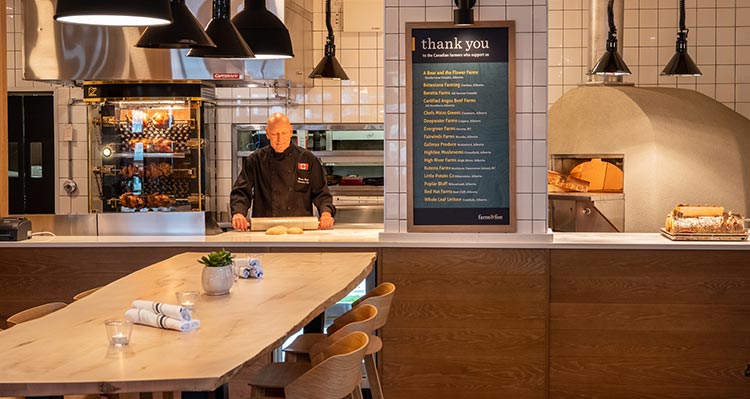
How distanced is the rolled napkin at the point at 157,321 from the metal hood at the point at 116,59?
14.5 feet

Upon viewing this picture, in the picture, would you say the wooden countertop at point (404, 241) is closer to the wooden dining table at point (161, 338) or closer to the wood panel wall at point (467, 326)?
the wood panel wall at point (467, 326)

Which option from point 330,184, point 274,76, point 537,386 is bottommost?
point 537,386

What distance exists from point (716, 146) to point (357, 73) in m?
3.02

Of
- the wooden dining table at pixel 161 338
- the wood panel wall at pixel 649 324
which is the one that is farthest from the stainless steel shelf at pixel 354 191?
the wooden dining table at pixel 161 338

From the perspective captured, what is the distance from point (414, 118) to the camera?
213 inches

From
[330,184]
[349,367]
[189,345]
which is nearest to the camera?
[189,345]

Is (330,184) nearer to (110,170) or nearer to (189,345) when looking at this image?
(110,170)

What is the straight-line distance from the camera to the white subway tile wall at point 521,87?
211 inches

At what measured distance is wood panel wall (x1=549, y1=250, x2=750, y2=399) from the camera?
5.18m

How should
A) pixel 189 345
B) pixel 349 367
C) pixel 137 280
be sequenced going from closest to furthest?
pixel 189 345 → pixel 349 367 → pixel 137 280

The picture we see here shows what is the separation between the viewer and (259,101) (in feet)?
28.0

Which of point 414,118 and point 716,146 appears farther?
point 716,146

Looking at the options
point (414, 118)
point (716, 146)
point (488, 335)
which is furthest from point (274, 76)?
point (716, 146)

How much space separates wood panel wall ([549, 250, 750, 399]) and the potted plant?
85.8 inches
